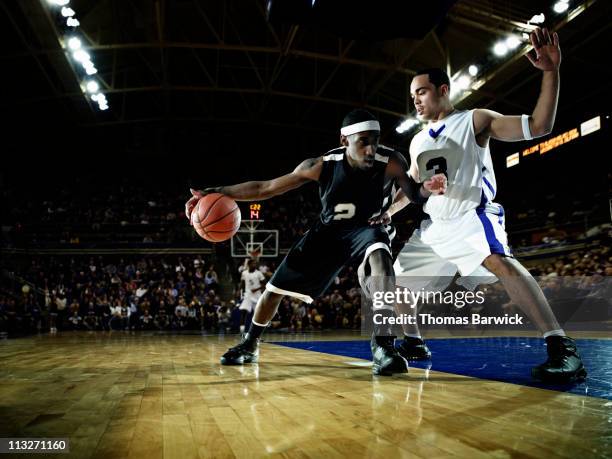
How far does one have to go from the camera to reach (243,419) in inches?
74.5

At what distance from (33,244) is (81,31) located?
24.3 feet

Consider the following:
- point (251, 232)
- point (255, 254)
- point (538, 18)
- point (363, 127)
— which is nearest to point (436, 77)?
point (363, 127)

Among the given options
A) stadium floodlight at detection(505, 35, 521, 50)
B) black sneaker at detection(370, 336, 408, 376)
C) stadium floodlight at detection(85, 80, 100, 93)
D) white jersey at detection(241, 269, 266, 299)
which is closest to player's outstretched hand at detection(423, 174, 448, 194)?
black sneaker at detection(370, 336, 408, 376)

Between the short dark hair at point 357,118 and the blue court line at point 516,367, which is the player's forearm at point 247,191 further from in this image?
the blue court line at point 516,367

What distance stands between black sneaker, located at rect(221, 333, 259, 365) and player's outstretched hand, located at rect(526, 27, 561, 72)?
271cm

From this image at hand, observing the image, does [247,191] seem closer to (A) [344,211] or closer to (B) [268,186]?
(B) [268,186]

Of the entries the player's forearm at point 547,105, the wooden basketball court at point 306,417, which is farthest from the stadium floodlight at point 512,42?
the wooden basketball court at point 306,417

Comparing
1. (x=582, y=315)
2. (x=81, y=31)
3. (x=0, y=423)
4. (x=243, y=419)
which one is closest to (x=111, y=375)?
(x=0, y=423)

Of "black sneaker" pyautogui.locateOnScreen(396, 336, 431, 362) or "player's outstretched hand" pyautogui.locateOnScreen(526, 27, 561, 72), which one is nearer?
"player's outstretched hand" pyautogui.locateOnScreen(526, 27, 561, 72)

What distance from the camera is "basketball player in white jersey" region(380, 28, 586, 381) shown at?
9.18ft

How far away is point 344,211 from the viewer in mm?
3619

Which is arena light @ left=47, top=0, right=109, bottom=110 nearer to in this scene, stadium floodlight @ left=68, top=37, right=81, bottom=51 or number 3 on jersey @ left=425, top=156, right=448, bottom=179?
stadium floodlight @ left=68, top=37, right=81, bottom=51

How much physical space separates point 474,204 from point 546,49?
913mm

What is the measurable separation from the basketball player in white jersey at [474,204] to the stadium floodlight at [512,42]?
11.2 meters
